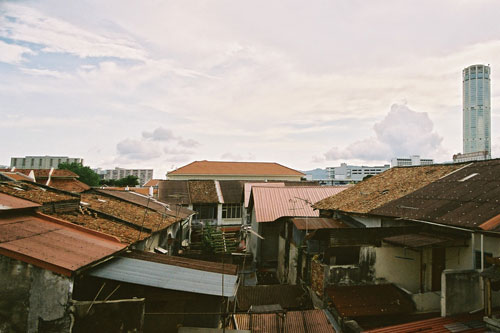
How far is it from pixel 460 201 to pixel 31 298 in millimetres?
10980

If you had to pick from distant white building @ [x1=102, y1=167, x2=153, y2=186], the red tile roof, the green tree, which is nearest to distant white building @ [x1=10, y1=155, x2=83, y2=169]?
the green tree

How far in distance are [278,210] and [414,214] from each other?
30.3ft

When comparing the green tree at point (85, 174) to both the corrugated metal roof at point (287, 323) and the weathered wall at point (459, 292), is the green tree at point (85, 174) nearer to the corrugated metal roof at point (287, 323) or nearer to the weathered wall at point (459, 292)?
the corrugated metal roof at point (287, 323)

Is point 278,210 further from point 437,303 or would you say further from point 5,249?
point 5,249

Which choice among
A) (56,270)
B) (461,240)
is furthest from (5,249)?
(461,240)

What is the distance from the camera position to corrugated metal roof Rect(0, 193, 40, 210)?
21.1ft

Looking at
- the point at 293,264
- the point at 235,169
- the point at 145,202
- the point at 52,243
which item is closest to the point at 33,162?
the point at 235,169

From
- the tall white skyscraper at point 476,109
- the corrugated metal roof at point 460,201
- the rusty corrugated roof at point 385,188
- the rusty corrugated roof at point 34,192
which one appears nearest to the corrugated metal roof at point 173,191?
the rusty corrugated roof at point 385,188

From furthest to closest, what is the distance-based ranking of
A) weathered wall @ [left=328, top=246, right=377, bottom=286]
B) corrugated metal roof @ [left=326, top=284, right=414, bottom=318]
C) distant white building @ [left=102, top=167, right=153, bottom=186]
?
distant white building @ [left=102, top=167, right=153, bottom=186], weathered wall @ [left=328, top=246, right=377, bottom=286], corrugated metal roof @ [left=326, top=284, right=414, bottom=318]

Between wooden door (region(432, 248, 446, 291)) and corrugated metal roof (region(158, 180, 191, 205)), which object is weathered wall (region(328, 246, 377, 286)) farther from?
corrugated metal roof (region(158, 180, 191, 205))

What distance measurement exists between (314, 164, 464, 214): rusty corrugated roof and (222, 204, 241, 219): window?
1593 centimetres

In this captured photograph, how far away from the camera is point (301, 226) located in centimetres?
1195

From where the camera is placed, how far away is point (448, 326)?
5711mm

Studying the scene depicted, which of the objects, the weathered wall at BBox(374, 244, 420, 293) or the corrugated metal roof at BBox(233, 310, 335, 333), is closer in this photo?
the corrugated metal roof at BBox(233, 310, 335, 333)
